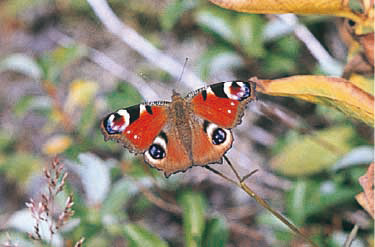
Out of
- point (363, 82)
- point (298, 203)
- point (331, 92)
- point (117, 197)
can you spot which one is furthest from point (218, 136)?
point (117, 197)

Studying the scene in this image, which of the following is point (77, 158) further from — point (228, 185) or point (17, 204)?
point (17, 204)

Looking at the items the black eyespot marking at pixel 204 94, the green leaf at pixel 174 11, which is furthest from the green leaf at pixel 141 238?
the green leaf at pixel 174 11

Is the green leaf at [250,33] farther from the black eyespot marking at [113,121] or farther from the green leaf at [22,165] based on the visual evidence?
the green leaf at [22,165]

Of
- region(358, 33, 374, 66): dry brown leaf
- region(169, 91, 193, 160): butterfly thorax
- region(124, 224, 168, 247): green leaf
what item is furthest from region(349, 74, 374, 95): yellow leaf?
region(124, 224, 168, 247): green leaf

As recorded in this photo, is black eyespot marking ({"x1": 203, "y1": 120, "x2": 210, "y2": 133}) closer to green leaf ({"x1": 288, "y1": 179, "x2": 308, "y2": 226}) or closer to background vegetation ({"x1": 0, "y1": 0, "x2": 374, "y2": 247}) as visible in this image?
background vegetation ({"x1": 0, "y1": 0, "x2": 374, "y2": 247})

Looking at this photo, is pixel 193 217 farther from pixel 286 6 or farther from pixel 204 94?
pixel 286 6
